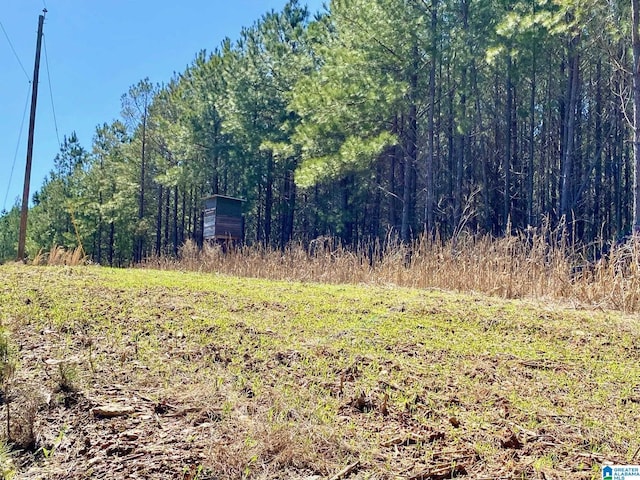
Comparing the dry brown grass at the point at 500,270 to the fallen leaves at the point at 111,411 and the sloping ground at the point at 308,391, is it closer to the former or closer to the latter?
the sloping ground at the point at 308,391

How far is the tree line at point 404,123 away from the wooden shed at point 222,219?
7.33 feet

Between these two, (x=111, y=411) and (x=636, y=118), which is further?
(x=636, y=118)

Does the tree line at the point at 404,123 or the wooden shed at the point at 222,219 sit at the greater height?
the tree line at the point at 404,123

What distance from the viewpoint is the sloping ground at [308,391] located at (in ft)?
6.55

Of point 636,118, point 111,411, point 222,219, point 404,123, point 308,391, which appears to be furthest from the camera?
point 404,123

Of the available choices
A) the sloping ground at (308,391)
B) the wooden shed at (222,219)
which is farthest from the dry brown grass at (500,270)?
the wooden shed at (222,219)

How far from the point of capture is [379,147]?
13.3m

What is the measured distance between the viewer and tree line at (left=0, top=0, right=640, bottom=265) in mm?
13609

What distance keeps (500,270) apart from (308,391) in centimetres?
442

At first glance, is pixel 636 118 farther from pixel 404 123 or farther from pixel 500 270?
pixel 404 123

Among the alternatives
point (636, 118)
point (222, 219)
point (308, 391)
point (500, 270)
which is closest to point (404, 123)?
point (222, 219)

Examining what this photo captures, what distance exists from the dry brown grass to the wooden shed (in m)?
4.40

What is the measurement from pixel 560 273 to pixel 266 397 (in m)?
4.47

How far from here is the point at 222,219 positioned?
543 inches
